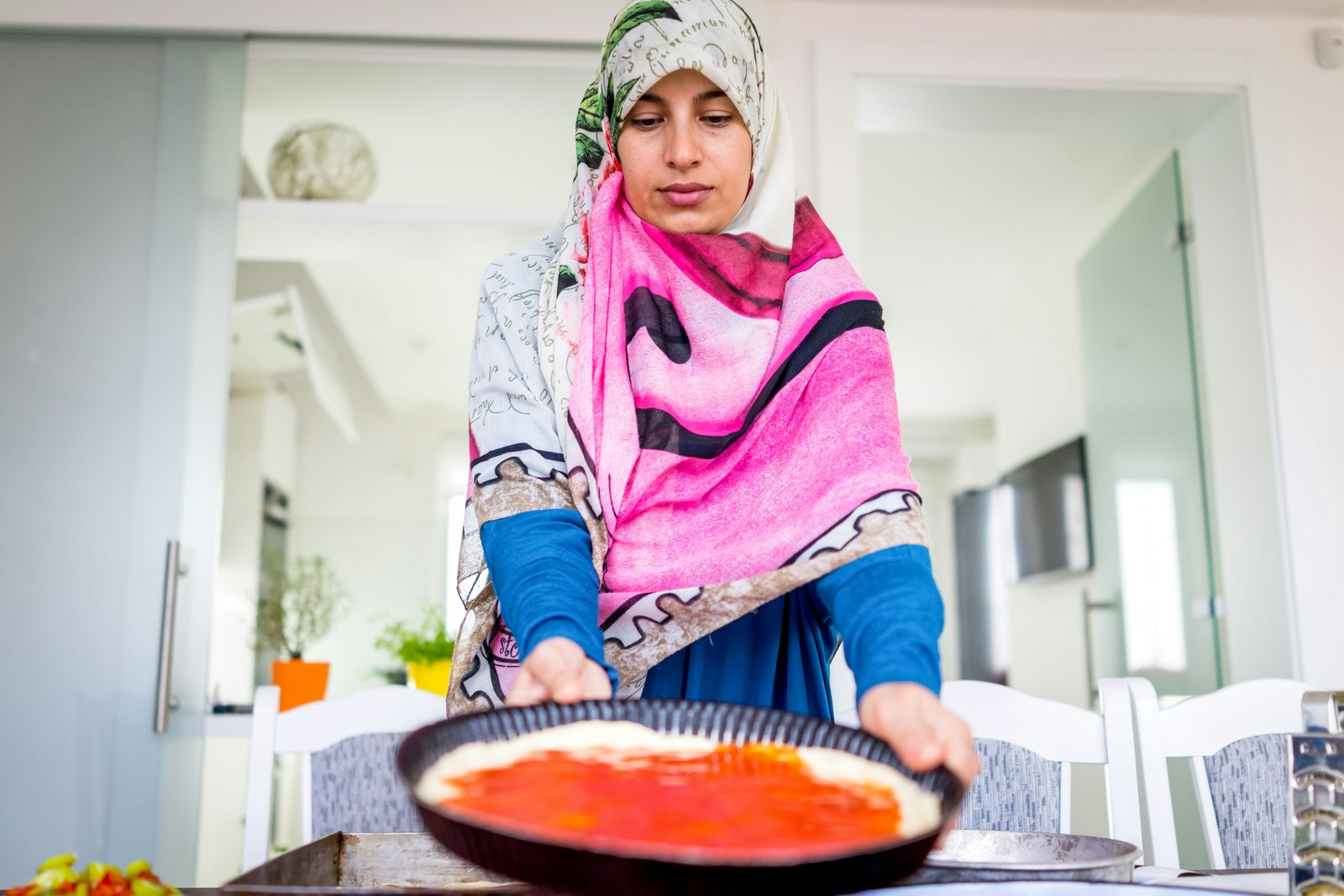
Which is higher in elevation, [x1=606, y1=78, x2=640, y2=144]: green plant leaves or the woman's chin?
[x1=606, y1=78, x2=640, y2=144]: green plant leaves

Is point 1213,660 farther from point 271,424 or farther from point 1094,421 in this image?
point 271,424

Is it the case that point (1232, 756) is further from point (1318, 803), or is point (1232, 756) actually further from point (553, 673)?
point (553, 673)

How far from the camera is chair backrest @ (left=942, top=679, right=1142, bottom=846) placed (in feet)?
4.97

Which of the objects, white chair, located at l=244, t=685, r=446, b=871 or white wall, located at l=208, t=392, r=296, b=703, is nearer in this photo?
white chair, located at l=244, t=685, r=446, b=871

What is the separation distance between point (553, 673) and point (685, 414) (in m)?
0.34

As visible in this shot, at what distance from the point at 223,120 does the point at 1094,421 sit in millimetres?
3130

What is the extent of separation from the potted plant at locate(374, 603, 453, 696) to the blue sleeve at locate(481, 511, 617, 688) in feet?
5.86

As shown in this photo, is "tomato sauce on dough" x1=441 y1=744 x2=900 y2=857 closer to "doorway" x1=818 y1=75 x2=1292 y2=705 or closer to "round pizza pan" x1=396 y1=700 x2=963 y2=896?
"round pizza pan" x1=396 y1=700 x2=963 y2=896

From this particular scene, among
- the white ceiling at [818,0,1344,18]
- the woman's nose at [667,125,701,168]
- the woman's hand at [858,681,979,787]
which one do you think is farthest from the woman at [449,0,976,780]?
the white ceiling at [818,0,1344,18]

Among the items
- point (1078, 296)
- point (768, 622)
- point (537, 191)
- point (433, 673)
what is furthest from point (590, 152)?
point (1078, 296)

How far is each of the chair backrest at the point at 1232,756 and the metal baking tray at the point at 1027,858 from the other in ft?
2.61

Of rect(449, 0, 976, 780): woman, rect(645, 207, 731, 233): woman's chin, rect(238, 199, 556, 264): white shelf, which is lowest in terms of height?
rect(449, 0, 976, 780): woman

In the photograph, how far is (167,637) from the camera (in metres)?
2.27

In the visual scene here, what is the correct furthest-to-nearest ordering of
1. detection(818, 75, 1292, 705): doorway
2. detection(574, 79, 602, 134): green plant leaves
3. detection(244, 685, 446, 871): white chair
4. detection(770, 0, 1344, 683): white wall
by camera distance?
detection(818, 75, 1292, 705): doorway
detection(770, 0, 1344, 683): white wall
detection(244, 685, 446, 871): white chair
detection(574, 79, 602, 134): green plant leaves
